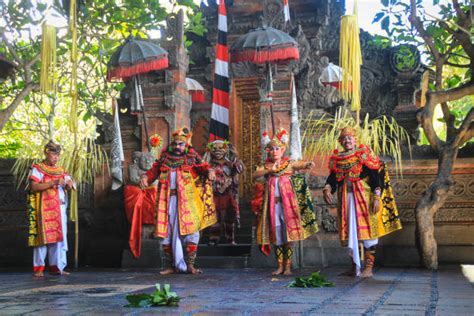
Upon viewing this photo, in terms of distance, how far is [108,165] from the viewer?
1266 cm

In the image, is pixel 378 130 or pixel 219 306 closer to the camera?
pixel 219 306

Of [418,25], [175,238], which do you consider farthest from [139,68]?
[418,25]

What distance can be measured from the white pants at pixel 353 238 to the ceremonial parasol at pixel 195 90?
7.67 metres

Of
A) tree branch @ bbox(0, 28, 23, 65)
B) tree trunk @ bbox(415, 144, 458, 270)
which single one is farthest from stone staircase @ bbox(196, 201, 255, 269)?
tree branch @ bbox(0, 28, 23, 65)

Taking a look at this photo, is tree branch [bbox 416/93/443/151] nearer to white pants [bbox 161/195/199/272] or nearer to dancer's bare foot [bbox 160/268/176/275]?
white pants [bbox 161/195/199/272]

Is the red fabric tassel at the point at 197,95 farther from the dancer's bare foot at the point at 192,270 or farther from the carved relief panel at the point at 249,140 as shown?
the dancer's bare foot at the point at 192,270

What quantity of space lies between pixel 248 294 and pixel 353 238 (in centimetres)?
272

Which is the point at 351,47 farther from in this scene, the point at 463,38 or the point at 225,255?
the point at 225,255

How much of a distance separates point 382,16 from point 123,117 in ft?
14.9

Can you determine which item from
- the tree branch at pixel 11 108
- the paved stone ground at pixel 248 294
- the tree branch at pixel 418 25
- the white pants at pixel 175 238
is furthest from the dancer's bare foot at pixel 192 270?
the tree branch at pixel 418 25

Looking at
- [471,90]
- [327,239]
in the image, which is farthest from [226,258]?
[471,90]

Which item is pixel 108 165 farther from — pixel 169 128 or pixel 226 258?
pixel 226 258

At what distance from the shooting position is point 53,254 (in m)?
11.2

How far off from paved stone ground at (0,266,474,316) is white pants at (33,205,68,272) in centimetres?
40
